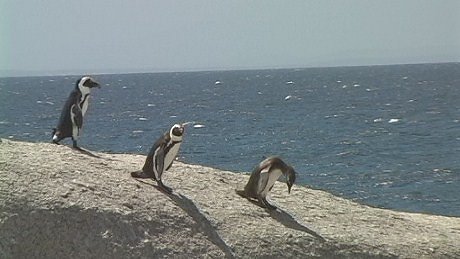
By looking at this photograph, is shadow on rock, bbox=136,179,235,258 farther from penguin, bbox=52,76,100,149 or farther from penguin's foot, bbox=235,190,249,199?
penguin, bbox=52,76,100,149

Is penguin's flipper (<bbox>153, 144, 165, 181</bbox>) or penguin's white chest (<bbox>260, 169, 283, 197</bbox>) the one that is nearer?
penguin's flipper (<bbox>153, 144, 165, 181</bbox>)

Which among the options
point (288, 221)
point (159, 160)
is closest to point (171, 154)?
point (159, 160)

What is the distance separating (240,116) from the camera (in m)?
72.5

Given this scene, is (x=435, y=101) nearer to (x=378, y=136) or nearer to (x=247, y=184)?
(x=378, y=136)

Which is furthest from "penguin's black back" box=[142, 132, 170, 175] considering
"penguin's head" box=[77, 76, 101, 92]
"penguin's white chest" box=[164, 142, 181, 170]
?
"penguin's head" box=[77, 76, 101, 92]

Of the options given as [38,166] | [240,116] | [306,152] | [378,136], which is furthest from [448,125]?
[38,166]

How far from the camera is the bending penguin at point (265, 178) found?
13.2m

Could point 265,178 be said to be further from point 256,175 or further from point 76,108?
point 76,108

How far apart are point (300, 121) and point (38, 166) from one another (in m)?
53.8

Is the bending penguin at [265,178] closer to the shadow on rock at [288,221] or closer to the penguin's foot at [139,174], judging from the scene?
the shadow on rock at [288,221]

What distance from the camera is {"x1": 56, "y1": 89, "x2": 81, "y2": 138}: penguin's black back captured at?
14086 millimetres

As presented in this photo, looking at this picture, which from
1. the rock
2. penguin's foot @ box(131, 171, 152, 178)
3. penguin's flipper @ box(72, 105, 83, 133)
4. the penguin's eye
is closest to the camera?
the rock

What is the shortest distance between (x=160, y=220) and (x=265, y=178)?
2416mm

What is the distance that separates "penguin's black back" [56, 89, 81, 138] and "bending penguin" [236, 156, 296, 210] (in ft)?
11.9
